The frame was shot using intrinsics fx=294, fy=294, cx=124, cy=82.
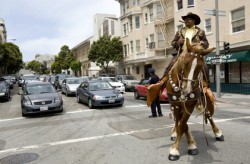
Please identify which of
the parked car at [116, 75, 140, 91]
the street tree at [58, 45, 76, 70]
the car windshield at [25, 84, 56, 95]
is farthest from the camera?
the street tree at [58, 45, 76, 70]

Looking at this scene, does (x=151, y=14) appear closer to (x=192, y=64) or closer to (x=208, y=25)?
(x=208, y=25)

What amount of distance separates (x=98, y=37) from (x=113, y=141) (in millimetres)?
48387

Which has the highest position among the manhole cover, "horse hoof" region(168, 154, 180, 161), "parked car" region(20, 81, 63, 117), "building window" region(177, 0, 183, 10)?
"building window" region(177, 0, 183, 10)

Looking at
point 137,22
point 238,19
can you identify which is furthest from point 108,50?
point 238,19

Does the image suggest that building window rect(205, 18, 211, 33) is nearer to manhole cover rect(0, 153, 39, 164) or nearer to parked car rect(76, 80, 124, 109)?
parked car rect(76, 80, 124, 109)

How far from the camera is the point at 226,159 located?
18.6 ft

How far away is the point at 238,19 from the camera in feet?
66.8

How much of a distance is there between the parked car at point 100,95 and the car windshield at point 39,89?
193 centimetres

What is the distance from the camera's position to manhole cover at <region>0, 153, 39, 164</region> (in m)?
6.29

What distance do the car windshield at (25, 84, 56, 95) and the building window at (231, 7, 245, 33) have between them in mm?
13474

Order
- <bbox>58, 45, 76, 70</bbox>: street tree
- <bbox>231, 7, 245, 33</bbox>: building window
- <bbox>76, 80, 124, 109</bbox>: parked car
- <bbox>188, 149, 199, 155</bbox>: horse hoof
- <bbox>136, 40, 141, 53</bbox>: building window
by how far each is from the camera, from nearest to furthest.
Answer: <bbox>188, 149, 199, 155</bbox>: horse hoof
<bbox>76, 80, 124, 109</bbox>: parked car
<bbox>231, 7, 245, 33</bbox>: building window
<bbox>136, 40, 141, 53</bbox>: building window
<bbox>58, 45, 76, 70</bbox>: street tree

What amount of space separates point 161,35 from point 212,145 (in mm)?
26127

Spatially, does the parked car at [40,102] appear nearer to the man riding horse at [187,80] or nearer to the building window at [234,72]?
the man riding horse at [187,80]

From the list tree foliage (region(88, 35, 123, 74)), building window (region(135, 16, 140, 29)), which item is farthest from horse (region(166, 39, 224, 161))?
tree foliage (region(88, 35, 123, 74))
